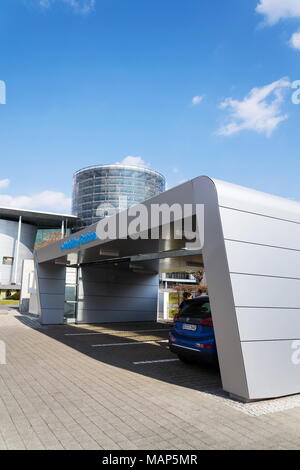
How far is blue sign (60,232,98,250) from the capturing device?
993 cm

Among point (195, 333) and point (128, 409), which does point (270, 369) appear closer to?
point (195, 333)

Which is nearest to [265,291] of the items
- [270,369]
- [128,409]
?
[270,369]

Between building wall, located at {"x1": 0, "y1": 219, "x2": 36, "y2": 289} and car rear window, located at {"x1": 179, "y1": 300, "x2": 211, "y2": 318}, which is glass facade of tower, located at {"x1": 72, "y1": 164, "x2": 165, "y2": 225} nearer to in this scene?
building wall, located at {"x1": 0, "y1": 219, "x2": 36, "y2": 289}

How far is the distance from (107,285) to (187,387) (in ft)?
39.6

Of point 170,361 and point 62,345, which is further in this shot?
point 62,345

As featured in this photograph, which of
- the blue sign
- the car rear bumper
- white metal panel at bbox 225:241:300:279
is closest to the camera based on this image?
white metal panel at bbox 225:241:300:279

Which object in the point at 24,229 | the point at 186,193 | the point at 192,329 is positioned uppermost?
the point at 24,229

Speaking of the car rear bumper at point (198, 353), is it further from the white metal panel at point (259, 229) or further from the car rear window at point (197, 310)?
the white metal panel at point (259, 229)

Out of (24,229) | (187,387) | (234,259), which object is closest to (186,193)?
(234,259)

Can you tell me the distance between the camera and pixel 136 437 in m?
3.88

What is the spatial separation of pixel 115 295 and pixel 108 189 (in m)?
65.0

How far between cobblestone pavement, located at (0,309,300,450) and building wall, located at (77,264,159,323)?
8.48 m

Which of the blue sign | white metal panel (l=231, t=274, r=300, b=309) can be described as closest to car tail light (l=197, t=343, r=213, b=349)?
white metal panel (l=231, t=274, r=300, b=309)

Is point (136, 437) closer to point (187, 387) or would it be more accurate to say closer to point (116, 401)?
point (116, 401)
